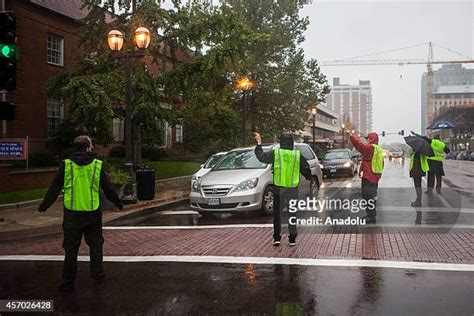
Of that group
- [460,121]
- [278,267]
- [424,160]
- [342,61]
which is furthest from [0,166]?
[342,61]

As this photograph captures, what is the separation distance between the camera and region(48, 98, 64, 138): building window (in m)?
24.6

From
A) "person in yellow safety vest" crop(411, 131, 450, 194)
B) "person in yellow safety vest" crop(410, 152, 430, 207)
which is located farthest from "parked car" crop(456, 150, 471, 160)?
"person in yellow safety vest" crop(410, 152, 430, 207)

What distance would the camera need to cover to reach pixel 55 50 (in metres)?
25.1

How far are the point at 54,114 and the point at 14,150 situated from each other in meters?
11.3

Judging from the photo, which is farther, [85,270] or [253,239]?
[253,239]

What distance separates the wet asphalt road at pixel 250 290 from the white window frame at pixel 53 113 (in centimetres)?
1942

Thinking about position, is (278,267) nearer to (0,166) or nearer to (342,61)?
(0,166)

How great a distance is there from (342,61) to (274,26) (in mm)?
115139

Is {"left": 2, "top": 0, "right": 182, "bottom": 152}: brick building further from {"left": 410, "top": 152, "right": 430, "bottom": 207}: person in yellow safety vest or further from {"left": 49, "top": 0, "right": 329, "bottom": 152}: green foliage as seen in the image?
{"left": 410, "top": 152, "right": 430, "bottom": 207}: person in yellow safety vest

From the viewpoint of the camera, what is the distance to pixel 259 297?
506 centimetres

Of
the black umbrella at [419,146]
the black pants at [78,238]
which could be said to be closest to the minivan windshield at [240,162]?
the black umbrella at [419,146]

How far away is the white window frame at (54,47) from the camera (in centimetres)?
2475

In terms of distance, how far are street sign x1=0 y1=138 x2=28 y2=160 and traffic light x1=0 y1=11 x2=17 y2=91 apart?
732 centimetres

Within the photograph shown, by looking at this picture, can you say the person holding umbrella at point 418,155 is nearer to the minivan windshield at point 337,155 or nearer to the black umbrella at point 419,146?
the black umbrella at point 419,146
